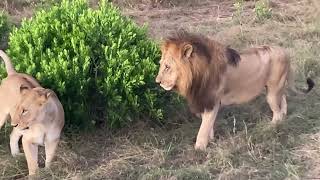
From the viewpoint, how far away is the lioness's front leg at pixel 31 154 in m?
5.06

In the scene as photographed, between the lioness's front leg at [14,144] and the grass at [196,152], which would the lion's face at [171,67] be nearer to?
the grass at [196,152]

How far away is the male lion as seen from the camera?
5.36 meters

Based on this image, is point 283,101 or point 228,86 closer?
point 228,86

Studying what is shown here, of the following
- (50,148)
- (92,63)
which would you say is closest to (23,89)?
(50,148)

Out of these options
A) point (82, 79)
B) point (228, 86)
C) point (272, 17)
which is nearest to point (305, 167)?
point (228, 86)

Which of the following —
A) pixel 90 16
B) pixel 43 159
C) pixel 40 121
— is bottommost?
pixel 43 159

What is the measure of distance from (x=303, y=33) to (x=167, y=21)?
2.03 m

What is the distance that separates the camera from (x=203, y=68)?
5.44m

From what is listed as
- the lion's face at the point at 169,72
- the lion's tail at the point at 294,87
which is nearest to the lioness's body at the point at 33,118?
the lion's face at the point at 169,72

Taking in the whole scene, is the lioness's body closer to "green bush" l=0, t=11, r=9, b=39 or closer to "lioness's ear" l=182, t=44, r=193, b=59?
"lioness's ear" l=182, t=44, r=193, b=59

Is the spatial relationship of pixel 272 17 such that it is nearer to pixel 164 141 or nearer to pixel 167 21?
pixel 167 21

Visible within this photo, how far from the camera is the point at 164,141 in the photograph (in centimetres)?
581

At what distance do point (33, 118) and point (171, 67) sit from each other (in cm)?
124

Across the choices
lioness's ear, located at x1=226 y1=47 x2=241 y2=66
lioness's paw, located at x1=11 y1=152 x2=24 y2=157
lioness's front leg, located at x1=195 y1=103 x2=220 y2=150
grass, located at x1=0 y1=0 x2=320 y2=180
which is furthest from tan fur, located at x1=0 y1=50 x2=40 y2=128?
lioness's ear, located at x1=226 y1=47 x2=241 y2=66
